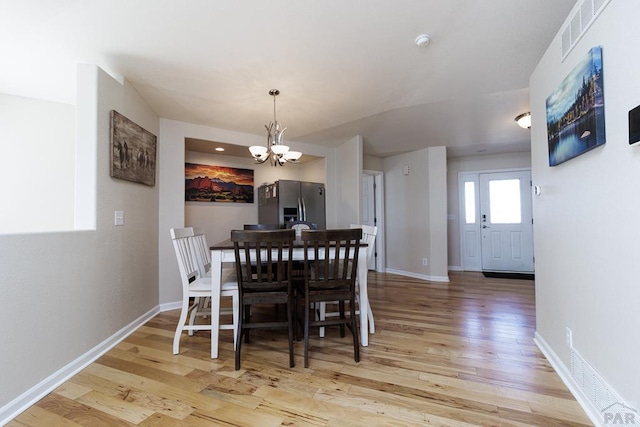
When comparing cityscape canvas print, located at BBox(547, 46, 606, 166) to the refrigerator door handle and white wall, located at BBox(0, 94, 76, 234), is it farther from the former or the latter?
white wall, located at BBox(0, 94, 76, 234)

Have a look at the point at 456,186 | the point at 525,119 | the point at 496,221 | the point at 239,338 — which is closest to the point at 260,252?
the point at 239,338

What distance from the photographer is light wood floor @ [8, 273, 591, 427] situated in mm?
1424

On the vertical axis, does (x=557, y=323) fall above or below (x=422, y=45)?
below

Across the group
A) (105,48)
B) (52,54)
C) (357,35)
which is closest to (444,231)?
(357,35)

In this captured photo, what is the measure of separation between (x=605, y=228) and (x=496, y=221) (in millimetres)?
4607

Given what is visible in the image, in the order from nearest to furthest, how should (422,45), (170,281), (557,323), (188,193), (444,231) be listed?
1. (557,323)
2. (422,45)
3. (170,281)
4. (188,193)
5. (444,231)

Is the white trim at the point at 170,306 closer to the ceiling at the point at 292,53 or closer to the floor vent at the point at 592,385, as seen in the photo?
the ceiling at the point at 292,53

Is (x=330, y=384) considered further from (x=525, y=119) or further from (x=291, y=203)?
(x=525, y=119)

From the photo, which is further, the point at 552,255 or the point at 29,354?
the point at 552,255

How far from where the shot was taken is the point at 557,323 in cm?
188

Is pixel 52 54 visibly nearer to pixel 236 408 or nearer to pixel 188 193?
pixel 188 193

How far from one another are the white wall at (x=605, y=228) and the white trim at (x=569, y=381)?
1.9 inches

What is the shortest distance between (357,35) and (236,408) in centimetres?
251

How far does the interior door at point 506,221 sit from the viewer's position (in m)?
5.20
